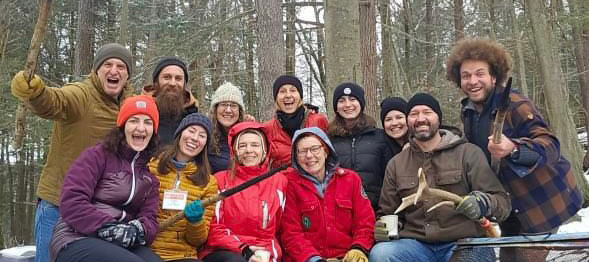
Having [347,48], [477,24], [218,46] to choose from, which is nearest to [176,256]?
[347,48]

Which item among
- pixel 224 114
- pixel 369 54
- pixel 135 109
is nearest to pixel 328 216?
pixel 224 114

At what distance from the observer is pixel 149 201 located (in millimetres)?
3637

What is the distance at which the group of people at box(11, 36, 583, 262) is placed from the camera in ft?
11.4

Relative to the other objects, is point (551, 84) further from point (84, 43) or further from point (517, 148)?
point (84, 43)

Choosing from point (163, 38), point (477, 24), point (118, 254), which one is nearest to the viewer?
point (118, 254)

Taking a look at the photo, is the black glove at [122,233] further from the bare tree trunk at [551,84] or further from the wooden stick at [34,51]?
the bare tree trunk at [551,84]

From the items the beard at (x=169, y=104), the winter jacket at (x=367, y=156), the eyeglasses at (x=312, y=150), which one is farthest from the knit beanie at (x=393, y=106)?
the beard at (x=169, y=104)

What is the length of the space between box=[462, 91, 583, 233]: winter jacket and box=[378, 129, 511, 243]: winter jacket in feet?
0.45

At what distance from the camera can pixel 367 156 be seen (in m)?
4.67

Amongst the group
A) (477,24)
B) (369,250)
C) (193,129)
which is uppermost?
(477,24)

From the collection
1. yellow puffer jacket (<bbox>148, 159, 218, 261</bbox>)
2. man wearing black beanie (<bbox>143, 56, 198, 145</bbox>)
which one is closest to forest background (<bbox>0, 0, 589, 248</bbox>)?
man wearing black beanie (<bbox>143, 56, 198, 145</bbox>)

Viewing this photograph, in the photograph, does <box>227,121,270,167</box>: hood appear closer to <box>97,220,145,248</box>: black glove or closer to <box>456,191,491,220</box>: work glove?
<box>97,220,145,248</box>: black glove

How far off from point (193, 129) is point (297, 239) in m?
1.14

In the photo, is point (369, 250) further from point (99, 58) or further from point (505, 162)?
point (99, 58)
